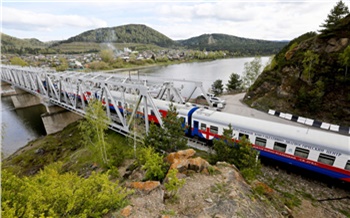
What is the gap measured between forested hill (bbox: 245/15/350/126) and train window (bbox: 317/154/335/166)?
14.7 metres

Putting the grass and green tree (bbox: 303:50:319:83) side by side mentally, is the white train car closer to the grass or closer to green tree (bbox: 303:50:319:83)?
the grass

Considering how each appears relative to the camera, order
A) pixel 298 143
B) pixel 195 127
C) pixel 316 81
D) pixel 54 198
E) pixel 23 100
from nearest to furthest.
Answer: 1. pixel 54 198
2. pixel 298 143
3. pixel 195 127
4. pixel 316 81
5. pixel 23 100

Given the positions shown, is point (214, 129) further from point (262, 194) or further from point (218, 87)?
point (218, 87)

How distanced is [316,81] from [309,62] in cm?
327

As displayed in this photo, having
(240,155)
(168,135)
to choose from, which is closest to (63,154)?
(168,135)

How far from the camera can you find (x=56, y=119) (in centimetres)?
3500

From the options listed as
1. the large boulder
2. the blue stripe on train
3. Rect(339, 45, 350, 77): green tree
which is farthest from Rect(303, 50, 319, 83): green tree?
the large boulder

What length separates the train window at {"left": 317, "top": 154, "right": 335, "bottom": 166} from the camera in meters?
12.4

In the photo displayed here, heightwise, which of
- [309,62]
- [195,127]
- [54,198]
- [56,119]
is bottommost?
[56,119]

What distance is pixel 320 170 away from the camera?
42.5 feet

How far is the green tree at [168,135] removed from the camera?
13.7 m

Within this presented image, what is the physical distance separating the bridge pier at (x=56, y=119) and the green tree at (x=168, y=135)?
29.6m

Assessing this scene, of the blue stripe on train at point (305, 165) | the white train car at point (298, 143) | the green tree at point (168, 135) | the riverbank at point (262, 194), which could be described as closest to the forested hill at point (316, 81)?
the white train car at point (298, 143)

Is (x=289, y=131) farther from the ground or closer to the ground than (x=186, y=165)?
farther from the ground
